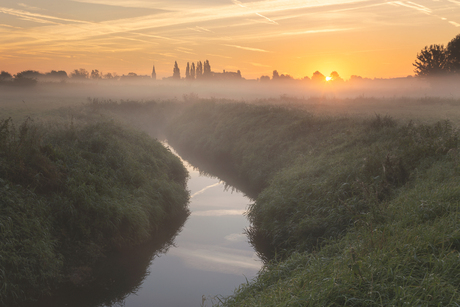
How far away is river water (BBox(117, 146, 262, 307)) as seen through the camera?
9094 millimetres

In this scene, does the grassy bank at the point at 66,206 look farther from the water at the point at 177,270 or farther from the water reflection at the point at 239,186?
the water reflection at the point at 239,186

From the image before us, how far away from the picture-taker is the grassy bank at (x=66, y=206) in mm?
7879

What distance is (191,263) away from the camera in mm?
11000

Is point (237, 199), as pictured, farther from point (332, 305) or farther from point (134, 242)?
point (332, 305)

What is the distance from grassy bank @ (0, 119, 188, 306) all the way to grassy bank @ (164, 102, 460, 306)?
482cm

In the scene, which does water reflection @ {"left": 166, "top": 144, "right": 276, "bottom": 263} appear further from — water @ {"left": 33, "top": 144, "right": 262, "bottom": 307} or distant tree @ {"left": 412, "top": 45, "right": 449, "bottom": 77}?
distant tree @ {"left": 412, "top": 45, "right": 449, "bottom": 77}

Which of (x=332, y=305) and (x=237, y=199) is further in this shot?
(x=237, y=199)

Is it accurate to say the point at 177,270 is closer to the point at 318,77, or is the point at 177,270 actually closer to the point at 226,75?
the point at 318,77

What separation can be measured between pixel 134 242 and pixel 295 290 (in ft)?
24.8

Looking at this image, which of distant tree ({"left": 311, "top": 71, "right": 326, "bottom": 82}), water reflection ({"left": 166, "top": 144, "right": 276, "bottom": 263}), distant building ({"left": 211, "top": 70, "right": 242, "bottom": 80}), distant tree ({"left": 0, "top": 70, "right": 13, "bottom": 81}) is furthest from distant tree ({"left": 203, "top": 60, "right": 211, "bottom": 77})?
water reflection ({"left": 166, "top": 144, "right": 276, "bottom": 263})

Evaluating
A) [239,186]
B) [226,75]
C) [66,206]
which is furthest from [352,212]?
[226,75]

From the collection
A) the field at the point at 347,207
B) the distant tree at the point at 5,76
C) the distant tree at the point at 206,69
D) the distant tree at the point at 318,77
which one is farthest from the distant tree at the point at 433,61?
the distant tree at the point at 206,69

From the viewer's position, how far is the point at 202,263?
36.0 ft

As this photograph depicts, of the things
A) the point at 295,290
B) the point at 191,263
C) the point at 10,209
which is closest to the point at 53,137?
the point at 10,209
